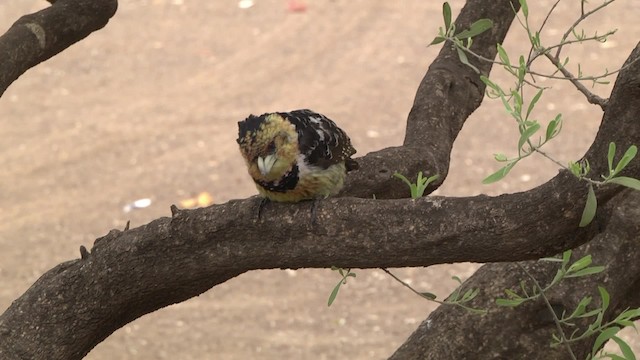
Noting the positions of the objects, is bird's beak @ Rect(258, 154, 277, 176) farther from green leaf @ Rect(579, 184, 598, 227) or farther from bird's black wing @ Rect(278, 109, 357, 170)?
green leaf @ Rect(579, 184, 598, 227)

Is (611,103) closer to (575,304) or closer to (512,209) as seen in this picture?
(512,209)

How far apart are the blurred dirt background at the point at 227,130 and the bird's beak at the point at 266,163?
11.0 ft

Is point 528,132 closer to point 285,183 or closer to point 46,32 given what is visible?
point 285,183

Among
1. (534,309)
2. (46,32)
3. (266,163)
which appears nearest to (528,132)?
(266,163)

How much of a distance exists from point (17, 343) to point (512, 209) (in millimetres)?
1186

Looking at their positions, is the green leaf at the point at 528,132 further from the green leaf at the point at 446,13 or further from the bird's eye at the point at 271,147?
the bird's eye at the point at 271,147

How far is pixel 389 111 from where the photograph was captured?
25.5 feet

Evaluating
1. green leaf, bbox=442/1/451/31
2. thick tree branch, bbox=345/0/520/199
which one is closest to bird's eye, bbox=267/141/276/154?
thick tree branch, bbox=345/0/520/199

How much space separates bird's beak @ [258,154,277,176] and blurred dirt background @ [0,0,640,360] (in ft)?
11.0

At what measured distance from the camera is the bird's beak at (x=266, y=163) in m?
2.30

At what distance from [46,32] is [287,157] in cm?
96

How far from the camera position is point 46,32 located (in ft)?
9.53

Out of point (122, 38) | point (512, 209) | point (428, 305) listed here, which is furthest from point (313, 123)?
point (122, 38)

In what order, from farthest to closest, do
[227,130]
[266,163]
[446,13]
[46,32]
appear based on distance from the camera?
[227,130] → [46,32] → [266,163] → [446,13]
